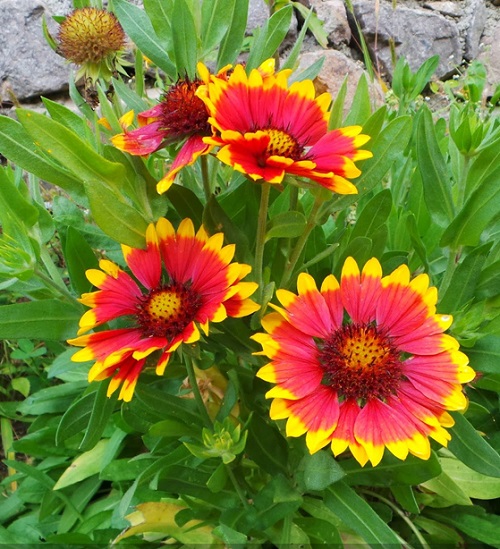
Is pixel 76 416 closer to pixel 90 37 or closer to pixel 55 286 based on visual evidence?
pixel 55 286

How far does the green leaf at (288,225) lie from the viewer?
0.70 metres

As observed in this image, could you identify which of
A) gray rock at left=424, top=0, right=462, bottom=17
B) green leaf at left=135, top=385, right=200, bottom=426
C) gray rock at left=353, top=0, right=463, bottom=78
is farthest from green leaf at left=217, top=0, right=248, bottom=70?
gray rock at left=424, top=0, right=462, bottom=17

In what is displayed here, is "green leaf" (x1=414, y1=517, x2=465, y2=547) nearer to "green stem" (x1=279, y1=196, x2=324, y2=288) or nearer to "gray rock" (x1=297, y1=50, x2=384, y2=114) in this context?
"green stem" (x1=279, y1=196, x2=324, y2=288)

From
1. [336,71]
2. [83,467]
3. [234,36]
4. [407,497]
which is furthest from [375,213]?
[336,71]

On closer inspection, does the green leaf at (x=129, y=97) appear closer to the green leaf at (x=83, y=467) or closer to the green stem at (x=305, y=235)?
the green stem at (x=305, y=235)

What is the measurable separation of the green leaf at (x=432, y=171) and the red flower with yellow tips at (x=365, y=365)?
0.15 m

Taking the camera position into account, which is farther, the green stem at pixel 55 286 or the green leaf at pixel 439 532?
the green leaf at pixel 439 532

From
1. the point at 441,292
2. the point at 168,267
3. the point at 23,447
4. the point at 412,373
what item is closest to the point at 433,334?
the point at 412,373

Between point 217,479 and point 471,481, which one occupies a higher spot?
point 217,479

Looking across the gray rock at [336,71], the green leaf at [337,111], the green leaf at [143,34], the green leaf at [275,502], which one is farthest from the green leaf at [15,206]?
the gray rock at [336,71]

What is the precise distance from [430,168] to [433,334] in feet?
0.77

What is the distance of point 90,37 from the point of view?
0.99 m

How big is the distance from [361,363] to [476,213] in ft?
0.81

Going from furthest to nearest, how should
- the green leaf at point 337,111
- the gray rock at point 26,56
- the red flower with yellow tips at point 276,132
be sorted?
the gray rock at point 26,56 → the green leaf at point 337,111 → the red flower with yellow tips at point 276,132
